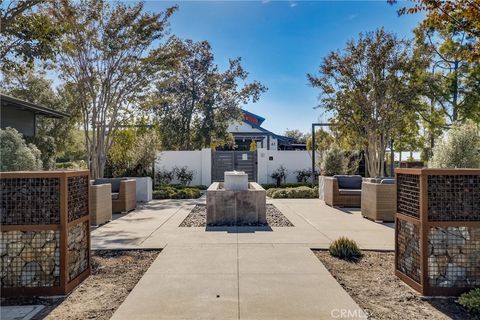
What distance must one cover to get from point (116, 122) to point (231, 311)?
12.8 meters

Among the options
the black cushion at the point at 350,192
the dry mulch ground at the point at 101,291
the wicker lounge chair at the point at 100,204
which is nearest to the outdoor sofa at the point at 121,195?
the wicker lounge chair at the point at 100,204

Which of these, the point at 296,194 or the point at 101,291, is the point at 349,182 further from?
the point at 101,291

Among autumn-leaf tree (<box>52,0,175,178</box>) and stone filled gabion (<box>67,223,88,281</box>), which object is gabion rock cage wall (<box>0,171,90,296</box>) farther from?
autumn-leaf tree (<box>52,0,175,178</box>)

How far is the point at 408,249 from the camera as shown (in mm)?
3734

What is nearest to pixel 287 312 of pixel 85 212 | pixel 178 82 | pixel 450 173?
pixel 450 173

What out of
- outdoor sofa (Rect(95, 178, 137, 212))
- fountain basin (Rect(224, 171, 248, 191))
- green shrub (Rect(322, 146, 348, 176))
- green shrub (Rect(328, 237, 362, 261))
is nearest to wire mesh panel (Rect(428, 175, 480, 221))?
green shrub (Rect(328, 237, 362, 261))

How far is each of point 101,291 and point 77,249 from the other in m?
0.58

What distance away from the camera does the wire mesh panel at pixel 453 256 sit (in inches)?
135

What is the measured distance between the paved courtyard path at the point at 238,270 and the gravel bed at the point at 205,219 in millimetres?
255

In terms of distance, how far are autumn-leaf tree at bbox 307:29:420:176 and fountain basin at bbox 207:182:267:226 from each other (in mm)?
7548

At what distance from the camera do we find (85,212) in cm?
399

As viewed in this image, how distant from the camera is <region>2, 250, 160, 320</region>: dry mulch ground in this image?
301cm

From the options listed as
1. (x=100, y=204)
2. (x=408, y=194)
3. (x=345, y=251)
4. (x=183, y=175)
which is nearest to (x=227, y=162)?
(x=183, y=175)

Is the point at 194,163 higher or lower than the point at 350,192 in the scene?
higher
